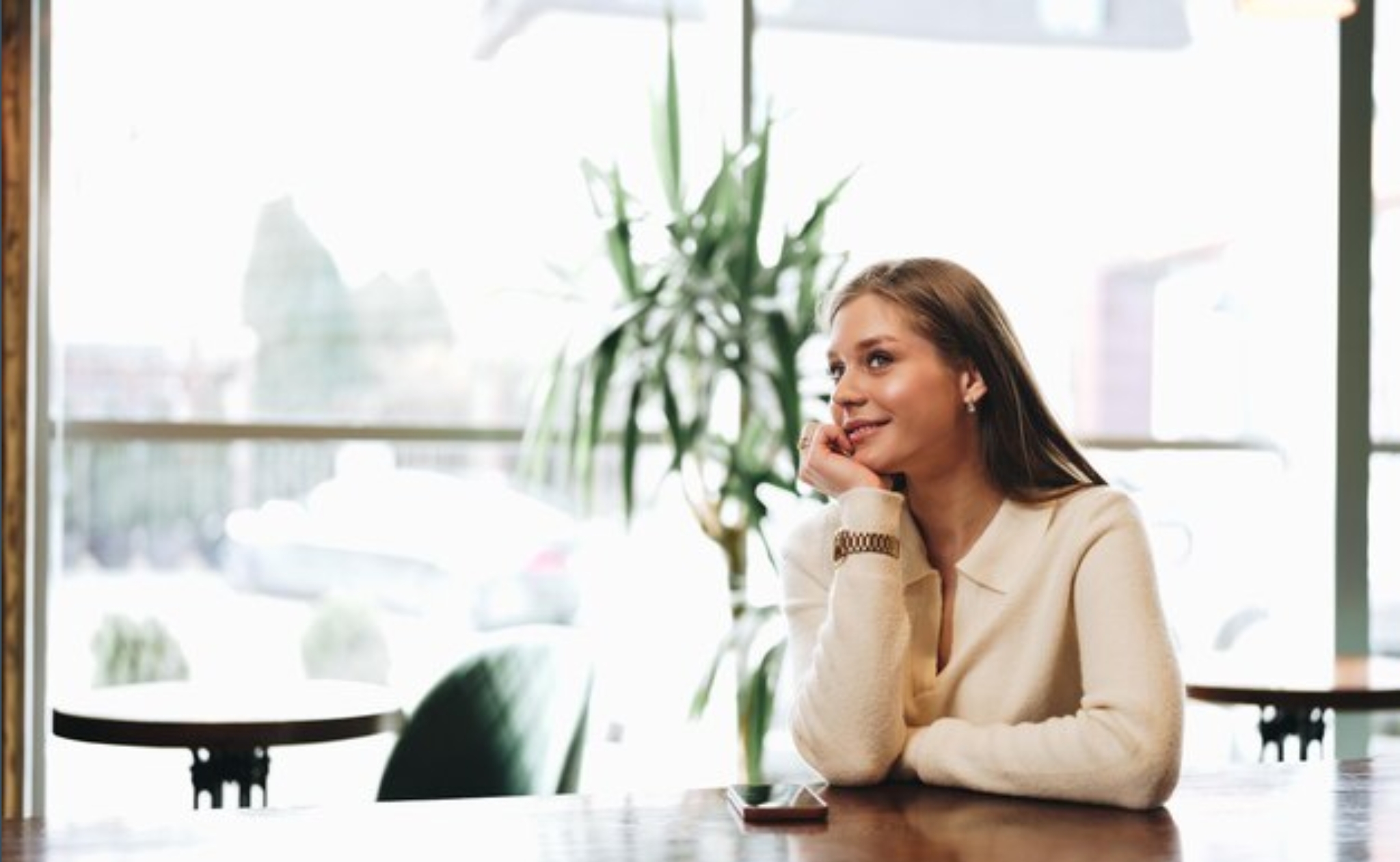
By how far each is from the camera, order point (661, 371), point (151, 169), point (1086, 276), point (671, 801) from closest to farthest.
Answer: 1. point (671, 801)
2. point (661, 371)
3. point (151, 169)
4. point (1086, 276)

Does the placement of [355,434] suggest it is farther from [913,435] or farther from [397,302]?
[913,435]

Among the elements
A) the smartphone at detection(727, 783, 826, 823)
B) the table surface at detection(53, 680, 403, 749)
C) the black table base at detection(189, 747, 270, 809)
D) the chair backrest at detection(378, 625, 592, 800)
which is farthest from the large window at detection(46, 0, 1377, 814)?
the smartphone at detection(727, 783, 826, 823)

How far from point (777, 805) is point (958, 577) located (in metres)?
0.58

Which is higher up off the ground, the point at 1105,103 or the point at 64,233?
the point at 1105,103

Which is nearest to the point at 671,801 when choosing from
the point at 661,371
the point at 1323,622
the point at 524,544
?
the point at 661,371

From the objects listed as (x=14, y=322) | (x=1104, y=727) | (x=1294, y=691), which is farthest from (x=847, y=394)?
(x=14, y=322)

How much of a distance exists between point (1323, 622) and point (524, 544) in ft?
7.81

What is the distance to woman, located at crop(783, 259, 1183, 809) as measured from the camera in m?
2.05

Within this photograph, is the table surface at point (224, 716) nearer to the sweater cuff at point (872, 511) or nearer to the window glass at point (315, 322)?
the window glass at point (315, 322)

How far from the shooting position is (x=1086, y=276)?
5055mm

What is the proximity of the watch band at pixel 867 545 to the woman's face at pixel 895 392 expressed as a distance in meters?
0.11

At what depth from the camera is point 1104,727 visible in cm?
201

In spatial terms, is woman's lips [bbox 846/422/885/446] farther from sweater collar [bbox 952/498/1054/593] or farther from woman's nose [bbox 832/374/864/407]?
sweater collar [bbox 952/498/1054/593]

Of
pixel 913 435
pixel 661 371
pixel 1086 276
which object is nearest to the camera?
pixel 913 435
